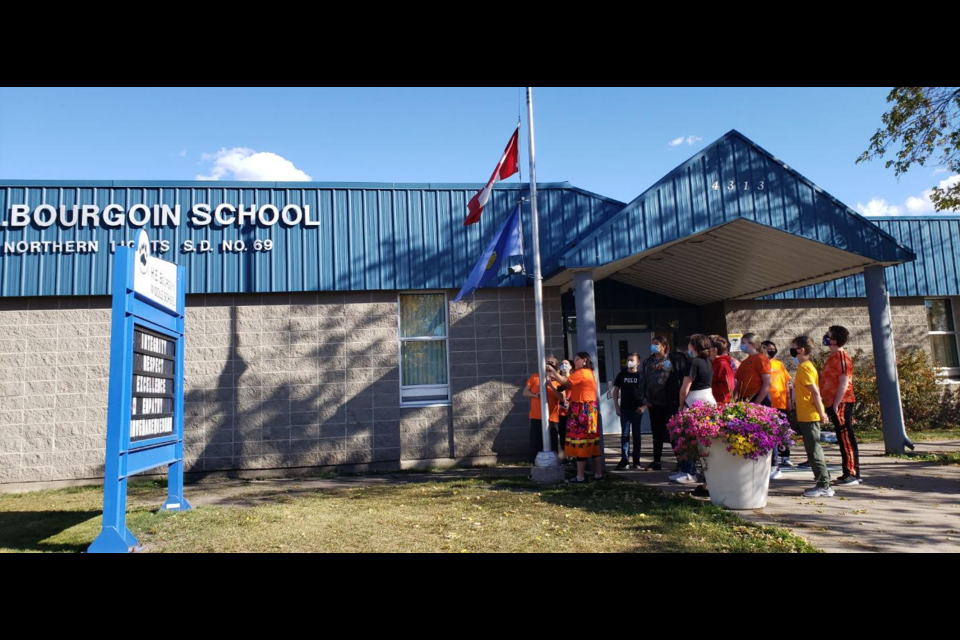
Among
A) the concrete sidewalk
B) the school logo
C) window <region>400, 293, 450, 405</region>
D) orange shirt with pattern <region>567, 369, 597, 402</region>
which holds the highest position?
the school logo

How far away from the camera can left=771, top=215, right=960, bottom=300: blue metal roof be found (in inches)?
545

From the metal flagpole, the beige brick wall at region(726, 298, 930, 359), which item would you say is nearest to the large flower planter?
the metal flagpole

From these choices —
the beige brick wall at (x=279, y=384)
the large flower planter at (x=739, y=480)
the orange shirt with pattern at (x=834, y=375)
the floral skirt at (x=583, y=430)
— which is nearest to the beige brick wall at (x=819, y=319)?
the beige brick wall at (x=279, y=384)

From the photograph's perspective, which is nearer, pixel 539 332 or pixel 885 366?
pixel 539 332

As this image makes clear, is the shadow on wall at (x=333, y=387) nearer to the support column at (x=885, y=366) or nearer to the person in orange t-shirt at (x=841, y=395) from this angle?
the person in orange t-shirt at (x=841, y=395)

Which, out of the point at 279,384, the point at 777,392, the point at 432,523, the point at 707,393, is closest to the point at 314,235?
the point at 279,384

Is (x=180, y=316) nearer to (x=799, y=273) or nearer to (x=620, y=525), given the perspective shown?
(x=620, y=525)

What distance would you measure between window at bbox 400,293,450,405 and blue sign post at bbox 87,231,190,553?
412cm

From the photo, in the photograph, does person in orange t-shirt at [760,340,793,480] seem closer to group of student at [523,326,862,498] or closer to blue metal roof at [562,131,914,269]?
group of student at [523,326,862,498]

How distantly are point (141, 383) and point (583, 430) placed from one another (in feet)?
16.5

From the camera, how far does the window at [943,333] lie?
1435cm

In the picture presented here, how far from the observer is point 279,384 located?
1057cm

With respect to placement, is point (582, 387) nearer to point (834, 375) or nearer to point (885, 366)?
point (834, 375)

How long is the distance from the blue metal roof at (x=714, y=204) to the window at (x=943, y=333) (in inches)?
271
